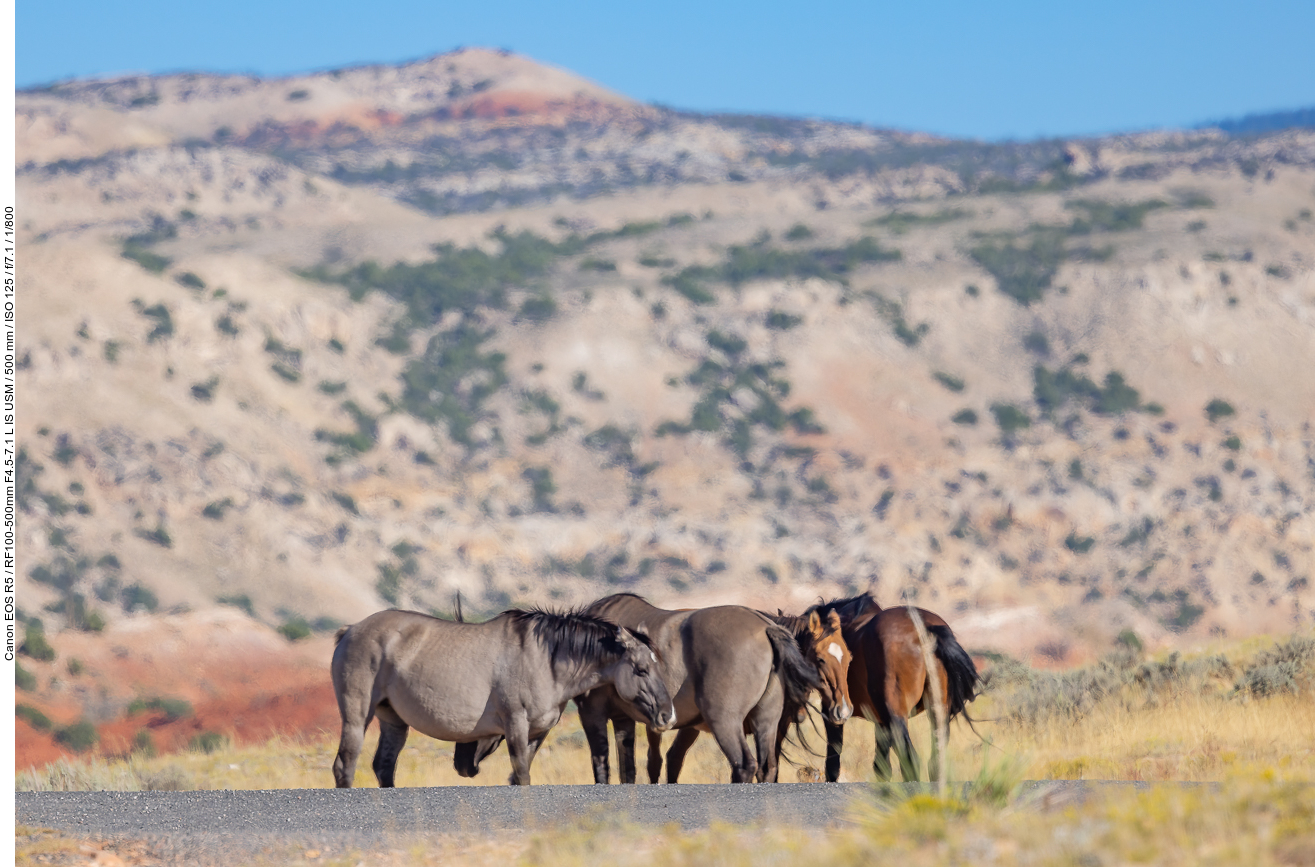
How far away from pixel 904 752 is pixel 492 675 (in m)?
3.63

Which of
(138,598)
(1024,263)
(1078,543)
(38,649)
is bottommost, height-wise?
(138,598)

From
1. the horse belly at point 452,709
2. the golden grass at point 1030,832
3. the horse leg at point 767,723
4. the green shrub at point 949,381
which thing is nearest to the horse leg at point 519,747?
the horse belly at point 452,709

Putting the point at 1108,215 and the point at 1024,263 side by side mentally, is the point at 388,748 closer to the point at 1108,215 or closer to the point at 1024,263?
the point at 1024,263

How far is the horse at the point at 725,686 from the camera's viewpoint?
12391 millimetres

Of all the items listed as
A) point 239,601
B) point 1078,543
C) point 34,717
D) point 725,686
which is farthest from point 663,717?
point 1078,543

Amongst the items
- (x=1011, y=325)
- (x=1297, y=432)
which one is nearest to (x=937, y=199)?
(x=1011, y=325)

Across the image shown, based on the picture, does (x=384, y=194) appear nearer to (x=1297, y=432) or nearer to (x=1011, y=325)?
(x=1011, y=325)

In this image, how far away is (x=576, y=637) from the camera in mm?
12461

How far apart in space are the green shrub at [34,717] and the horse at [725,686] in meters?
19.4

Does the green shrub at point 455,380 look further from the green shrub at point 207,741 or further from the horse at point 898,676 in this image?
the horse at point 898,676

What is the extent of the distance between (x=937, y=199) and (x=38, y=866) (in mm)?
87622

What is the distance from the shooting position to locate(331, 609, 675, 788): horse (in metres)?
12.3

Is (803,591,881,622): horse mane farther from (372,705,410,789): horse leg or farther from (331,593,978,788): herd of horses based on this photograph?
(372,705,410,789): horse leg

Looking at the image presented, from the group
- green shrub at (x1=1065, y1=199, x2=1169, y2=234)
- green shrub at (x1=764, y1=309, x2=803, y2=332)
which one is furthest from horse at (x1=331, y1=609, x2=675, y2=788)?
green shrub at (x1=1065, y1=199, x2=1169, y2=234)
